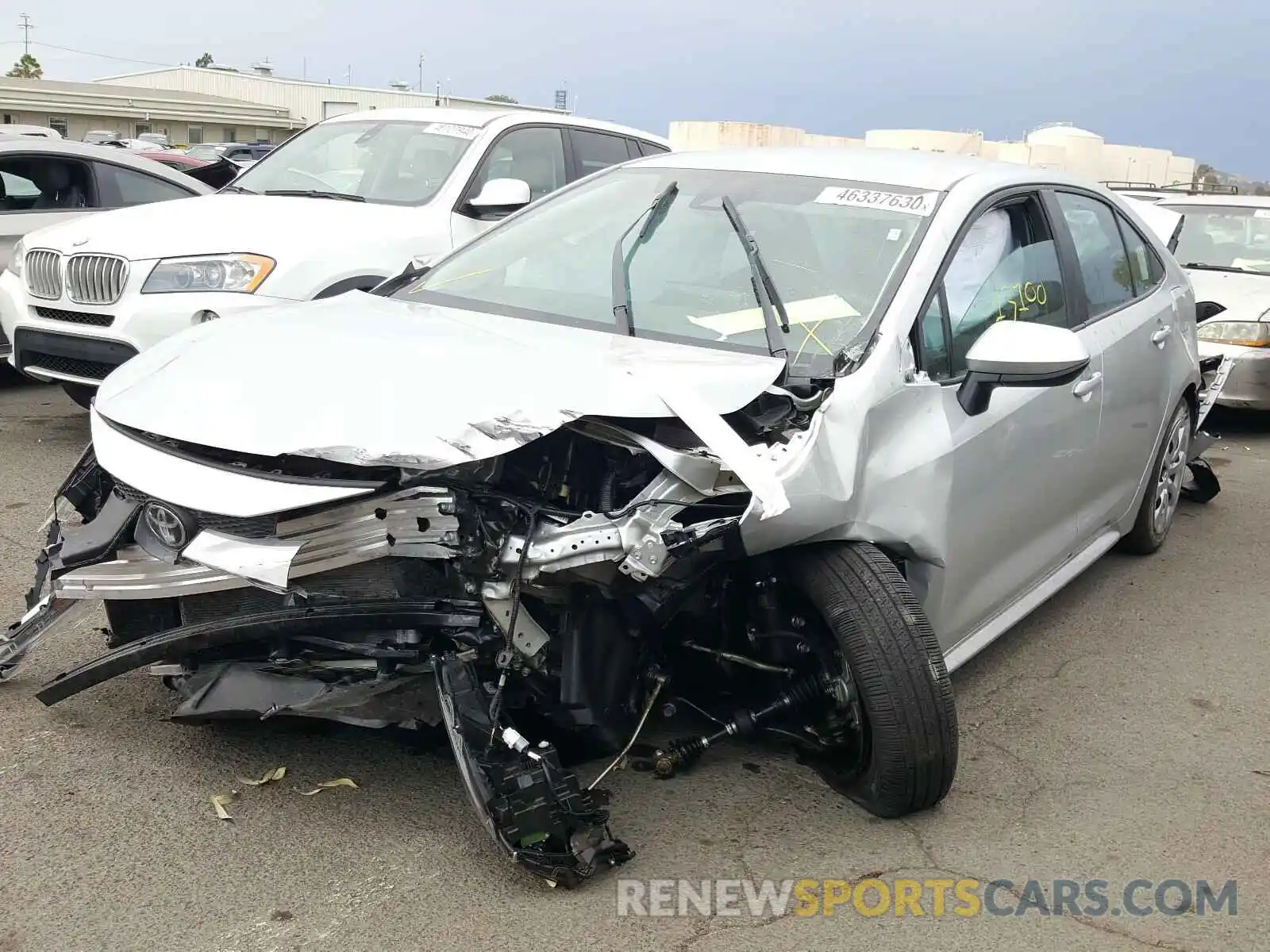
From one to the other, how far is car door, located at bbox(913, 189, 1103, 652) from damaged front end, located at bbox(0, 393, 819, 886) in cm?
62

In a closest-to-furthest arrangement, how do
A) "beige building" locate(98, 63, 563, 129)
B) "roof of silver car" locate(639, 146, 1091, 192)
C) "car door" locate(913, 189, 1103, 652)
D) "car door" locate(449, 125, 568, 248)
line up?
"car door" locate(913, 189, 1103, 652)
"roof of silver car" locate(639, 146, 1091, 192)
"car door" locate(449, 125, 568, 248)
"beige building" locate(98, 63, 563, 129)

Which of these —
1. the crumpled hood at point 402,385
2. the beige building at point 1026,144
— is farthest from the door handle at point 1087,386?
Answer: the beige building at point 1026,144

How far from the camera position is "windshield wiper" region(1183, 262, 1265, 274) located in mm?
9219

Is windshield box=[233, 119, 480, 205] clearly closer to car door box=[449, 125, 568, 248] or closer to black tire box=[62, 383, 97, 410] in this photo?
car door box=[449, 125, 568, 248]

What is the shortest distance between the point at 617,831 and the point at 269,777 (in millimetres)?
953

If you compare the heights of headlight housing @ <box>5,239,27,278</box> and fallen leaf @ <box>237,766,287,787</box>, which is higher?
headlight housing @ <box>5,239,27,278</box>

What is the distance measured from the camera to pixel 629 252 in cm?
404

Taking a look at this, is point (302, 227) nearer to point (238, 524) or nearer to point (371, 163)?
point (371, 163)

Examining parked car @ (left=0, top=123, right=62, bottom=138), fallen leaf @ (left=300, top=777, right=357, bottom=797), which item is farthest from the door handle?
parked car @ (left=0, top=123, right=62, bottom=138)

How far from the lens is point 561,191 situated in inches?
189

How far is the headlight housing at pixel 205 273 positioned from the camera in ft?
19.9

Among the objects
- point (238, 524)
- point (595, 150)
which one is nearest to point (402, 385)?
point (238, 524)

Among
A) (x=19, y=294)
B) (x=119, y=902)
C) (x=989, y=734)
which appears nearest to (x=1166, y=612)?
(x=989, y=734)

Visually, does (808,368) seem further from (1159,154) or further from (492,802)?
(1159,154)
